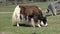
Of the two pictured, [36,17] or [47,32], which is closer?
[47,32]

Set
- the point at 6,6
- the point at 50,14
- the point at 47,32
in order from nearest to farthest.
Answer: the point at 47,32, the point at 50,14, the point at 6,6

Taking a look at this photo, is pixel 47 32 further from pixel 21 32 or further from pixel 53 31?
pixel 21 32

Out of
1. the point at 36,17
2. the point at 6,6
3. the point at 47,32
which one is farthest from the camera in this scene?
the point at 6,6

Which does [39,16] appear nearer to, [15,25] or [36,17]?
[36,17]

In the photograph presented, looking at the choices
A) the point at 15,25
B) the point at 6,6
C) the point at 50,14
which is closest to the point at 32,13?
the point at 15,25

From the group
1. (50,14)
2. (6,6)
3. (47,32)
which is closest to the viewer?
(47,32)

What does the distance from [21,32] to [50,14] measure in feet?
28.0

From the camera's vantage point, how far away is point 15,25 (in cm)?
1353

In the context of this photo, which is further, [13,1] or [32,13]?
[13,1]

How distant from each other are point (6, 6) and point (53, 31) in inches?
754

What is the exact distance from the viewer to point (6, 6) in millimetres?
29938

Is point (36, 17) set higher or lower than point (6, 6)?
higher

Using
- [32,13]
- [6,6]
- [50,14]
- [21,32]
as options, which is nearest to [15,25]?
[32,13]

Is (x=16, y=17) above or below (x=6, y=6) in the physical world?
above
